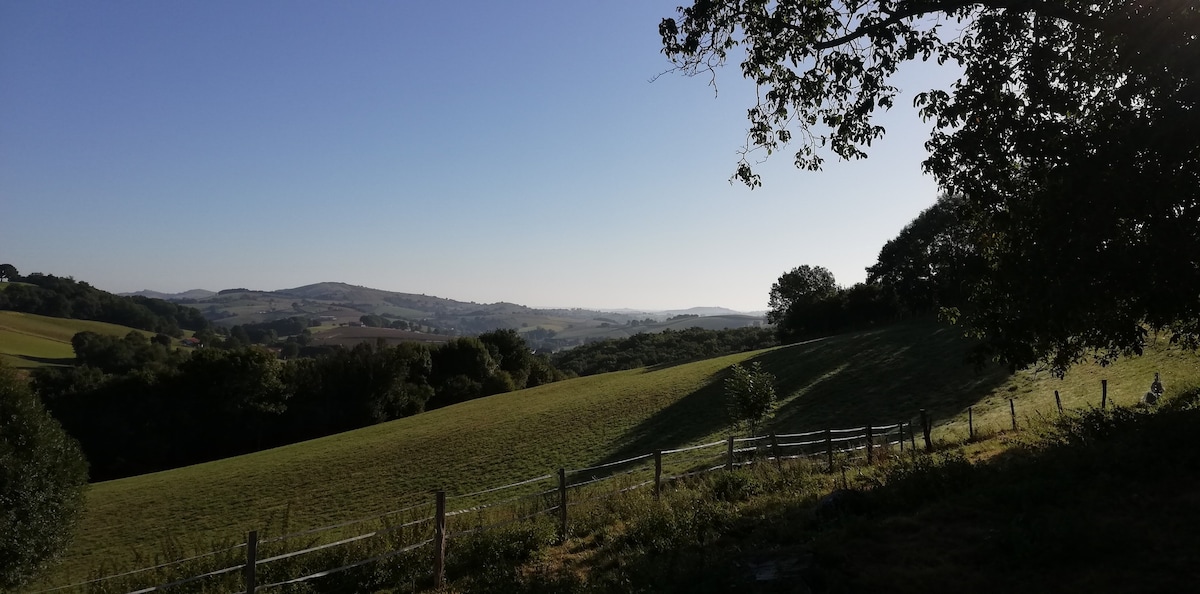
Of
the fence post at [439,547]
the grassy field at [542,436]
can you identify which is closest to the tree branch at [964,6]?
the fence post at [439,547]

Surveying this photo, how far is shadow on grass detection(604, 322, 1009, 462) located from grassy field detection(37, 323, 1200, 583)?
14 centimetres

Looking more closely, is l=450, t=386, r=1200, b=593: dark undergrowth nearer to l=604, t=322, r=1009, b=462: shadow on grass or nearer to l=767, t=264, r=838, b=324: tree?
l=604, t=322, r=1009, b=462: shadow on grass

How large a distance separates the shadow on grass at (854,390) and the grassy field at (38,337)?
88.2m

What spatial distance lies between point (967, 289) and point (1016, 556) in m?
7.25

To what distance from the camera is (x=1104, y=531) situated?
5.96 m

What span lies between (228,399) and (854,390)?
212 ft

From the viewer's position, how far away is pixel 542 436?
39.6 meters

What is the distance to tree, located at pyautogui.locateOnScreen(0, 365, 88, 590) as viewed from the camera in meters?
22.4

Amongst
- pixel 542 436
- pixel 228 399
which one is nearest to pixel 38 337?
pixel 228 399

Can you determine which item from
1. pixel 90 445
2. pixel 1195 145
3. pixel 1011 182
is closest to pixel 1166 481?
pixel 1195 145

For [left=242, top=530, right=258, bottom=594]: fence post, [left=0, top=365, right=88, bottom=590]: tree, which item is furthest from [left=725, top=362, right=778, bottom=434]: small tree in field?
[left=0, top=365, right=88, bottom=590]: tree

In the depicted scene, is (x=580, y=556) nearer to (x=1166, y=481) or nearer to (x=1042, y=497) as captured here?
(x=1042, y=497)

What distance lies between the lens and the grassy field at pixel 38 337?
87688 millimetres

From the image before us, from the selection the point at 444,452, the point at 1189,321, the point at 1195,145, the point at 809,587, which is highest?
the point at 1195,145
